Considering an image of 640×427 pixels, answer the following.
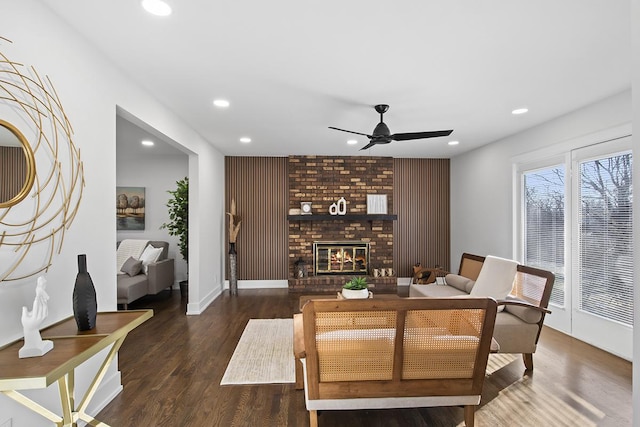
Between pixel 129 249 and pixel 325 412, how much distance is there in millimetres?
4736

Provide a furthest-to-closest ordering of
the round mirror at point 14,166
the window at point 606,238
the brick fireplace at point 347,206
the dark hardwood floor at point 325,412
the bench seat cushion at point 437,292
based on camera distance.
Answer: the brick fireplace at point 347,206
the bench seat cushion at point 437,292
the window at point 606,238
the dark hardwood floor at point 325,412
the round mirror at point 14,166

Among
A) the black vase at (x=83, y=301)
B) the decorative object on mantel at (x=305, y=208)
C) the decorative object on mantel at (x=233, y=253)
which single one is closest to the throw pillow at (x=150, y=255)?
the decorative object on mantel at (x=233, y=253)

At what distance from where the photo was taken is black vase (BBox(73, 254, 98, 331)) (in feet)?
5.69

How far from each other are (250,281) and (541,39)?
5627mm

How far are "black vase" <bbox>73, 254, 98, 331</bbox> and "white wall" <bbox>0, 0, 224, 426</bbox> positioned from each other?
9.8 inches

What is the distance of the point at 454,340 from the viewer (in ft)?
6.45

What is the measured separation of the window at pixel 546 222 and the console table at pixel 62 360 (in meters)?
4.51

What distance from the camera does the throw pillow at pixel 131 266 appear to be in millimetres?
5020

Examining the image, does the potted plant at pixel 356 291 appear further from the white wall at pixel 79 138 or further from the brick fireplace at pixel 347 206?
the brick fireplace at pixel 347 206

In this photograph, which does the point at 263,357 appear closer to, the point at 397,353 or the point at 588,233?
the point at 397,353

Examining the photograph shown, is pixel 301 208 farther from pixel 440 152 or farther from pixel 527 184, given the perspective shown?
pixel 527 184

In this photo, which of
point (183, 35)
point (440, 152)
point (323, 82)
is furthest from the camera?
point (440, 152)

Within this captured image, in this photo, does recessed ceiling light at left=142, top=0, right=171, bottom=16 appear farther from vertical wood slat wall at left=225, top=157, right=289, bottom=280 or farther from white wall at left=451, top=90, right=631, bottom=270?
vertical wood slat wall at left=225, top=157, right=289, bottom=280

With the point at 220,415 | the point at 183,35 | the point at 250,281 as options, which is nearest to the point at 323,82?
the point at 183,35
